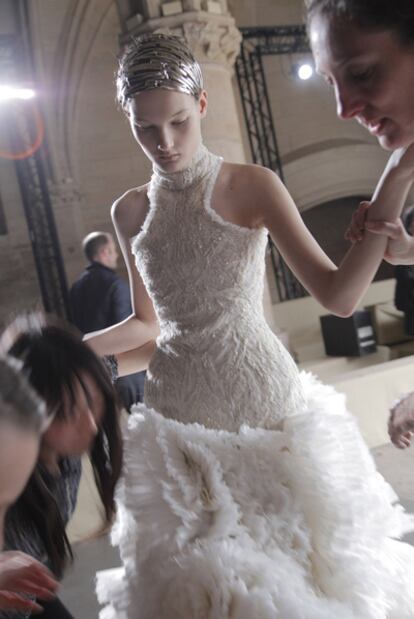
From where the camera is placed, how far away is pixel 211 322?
6.03 ft

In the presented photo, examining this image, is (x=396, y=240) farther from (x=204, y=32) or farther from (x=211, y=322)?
(x=204, y=32)

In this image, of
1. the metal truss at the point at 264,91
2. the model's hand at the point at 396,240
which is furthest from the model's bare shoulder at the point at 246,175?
the metal truss at the point at 264,91

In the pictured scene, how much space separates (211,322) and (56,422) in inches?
19.9

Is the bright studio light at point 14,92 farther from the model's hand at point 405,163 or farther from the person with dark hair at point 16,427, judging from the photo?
the person with dark hair at point 16,427

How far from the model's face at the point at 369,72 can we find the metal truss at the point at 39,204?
10.8 m

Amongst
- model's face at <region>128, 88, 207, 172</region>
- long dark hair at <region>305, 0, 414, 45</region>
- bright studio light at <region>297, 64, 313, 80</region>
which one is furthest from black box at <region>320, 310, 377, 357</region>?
long dark hair at <region>305, 0, 414, 45</region>

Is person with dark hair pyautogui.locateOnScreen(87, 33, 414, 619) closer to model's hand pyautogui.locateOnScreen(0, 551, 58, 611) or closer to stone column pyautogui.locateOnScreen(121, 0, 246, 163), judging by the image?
model's hand pyautogui.locateOnScreen(0, 551, 58, 611)

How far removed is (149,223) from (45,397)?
676 mm

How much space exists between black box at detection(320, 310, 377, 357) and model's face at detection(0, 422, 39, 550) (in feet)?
25.5

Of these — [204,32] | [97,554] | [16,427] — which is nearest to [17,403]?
[16,427]

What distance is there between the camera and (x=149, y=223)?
199 centimetres

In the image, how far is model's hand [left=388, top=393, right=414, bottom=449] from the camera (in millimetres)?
1441

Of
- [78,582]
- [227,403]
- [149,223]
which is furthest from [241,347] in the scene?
[78,582]

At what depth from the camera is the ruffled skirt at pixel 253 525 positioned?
1549mm
